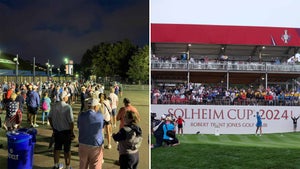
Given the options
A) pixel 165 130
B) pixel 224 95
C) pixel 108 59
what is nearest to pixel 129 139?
pixel 165 130

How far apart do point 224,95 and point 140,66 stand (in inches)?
41.9

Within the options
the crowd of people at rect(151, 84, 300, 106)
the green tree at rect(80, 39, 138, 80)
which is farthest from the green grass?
the green tree at rect(80, 39, 138, 80)

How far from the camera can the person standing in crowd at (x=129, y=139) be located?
8.21ft

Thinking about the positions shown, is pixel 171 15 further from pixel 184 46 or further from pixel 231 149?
pixel 231 149

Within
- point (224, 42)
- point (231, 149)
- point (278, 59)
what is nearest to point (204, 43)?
point (224, 42)

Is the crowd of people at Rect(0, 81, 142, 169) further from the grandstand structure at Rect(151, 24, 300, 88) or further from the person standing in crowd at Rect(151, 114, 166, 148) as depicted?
the grandstand structure at Rect(151, 24, 300, 88)

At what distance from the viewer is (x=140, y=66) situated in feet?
13.0

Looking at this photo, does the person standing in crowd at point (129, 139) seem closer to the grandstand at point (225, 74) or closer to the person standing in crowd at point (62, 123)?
the person standing in crowd at point (62, 123)

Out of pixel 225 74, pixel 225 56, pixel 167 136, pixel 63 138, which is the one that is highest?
pixel 225 56

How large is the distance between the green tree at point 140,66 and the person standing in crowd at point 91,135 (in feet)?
4.45

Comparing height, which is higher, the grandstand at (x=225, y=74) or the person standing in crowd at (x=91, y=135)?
the grandstand at (x=225, y=74)

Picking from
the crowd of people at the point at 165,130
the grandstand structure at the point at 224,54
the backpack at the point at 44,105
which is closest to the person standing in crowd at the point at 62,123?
the crowd of people at the point at 165,130

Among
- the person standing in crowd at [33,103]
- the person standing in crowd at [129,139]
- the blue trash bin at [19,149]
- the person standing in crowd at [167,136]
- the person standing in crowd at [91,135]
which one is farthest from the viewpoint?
the person standing in crowd at [33,103]

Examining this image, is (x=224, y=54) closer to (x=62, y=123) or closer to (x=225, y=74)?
(x=225, y=74)
